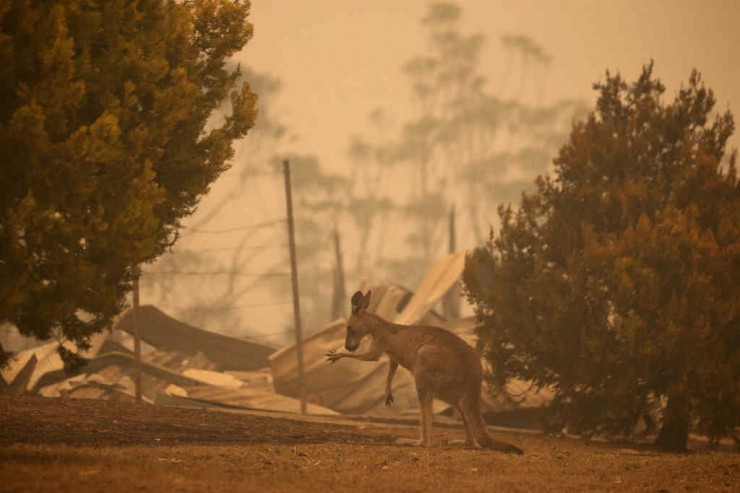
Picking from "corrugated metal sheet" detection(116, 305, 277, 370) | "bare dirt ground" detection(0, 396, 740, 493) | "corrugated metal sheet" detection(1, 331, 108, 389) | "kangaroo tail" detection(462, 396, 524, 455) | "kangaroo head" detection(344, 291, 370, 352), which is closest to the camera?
"bare dirt ground" detection(0, 396, 740, 493)

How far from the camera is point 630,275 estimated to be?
65.6 feet

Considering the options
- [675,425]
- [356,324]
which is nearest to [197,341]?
[675,425]

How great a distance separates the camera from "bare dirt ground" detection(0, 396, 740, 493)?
1123 cm

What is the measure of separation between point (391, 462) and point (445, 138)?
69.6 meters

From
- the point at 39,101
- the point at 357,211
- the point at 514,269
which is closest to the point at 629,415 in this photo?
the point at 514,269

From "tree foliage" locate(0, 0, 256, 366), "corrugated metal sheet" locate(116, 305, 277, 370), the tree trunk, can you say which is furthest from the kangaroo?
"corrugated metal sheet" locate(116, 305, 277, 370)

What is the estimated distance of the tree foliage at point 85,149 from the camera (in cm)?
1181

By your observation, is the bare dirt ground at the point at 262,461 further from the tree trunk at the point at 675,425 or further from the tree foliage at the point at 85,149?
the tree trunk at the point at 675,425

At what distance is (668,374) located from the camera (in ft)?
A: 66.7

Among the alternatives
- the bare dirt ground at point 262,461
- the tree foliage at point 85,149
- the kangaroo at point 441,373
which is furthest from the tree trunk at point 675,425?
the tree foliage at point 85,149

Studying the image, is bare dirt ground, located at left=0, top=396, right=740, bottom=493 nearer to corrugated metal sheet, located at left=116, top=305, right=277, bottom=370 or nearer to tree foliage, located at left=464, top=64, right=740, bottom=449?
tree foliage, located at left=464, top=64, right=740, bottom=449

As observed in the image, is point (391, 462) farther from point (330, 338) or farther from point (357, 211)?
point (357, 211)

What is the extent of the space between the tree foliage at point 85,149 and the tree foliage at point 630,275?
327 inches

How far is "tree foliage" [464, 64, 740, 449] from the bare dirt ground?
2840 mm
